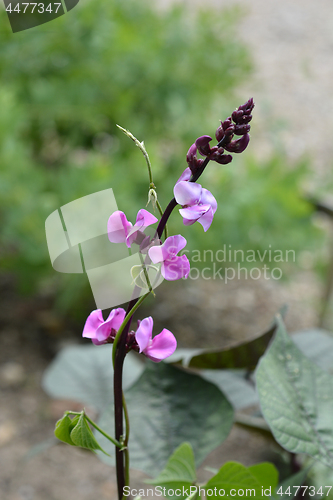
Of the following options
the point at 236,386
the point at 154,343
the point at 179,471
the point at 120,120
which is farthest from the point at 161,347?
the point at 120,120

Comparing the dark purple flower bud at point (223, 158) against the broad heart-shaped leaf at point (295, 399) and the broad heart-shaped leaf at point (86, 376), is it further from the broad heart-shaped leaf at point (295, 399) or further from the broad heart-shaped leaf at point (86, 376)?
the broad heart-shaped leaf at point (86, 376)

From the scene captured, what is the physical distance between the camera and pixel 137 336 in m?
0.24

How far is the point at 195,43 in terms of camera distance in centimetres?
128

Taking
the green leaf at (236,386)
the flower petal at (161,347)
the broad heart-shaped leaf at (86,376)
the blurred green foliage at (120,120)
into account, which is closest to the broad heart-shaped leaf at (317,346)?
the green leaf at (236,386)

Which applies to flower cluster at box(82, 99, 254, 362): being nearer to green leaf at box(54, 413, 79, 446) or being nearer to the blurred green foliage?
green leaf at box(54, 413, 79, 446)

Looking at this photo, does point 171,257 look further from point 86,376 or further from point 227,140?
point 86,376

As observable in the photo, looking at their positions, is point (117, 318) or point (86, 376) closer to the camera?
point (117, 318)

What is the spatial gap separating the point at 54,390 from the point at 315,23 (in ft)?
10.9

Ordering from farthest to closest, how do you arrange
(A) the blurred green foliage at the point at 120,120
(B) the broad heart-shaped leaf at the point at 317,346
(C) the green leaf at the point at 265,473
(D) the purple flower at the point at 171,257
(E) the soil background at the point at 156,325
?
(A) the blurred green foliage at the point at 120,120 → (E) the soil background at the point at 156,325 → (B) the broad heart-shaped leaf at the point at 317,346 → (C) the green leaf at the point at 265,473 → (D) the purple flower at the point at 171,257

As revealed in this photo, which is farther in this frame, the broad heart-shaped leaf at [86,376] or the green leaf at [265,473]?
the broad heart-shaped leaf at [86,376]

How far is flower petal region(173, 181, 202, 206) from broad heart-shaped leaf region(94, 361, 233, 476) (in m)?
0.20

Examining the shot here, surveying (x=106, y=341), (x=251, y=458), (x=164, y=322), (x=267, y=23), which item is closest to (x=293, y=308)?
(x=164, y=322)

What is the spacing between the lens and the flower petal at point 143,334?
237mm

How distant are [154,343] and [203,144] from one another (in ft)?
0.34
